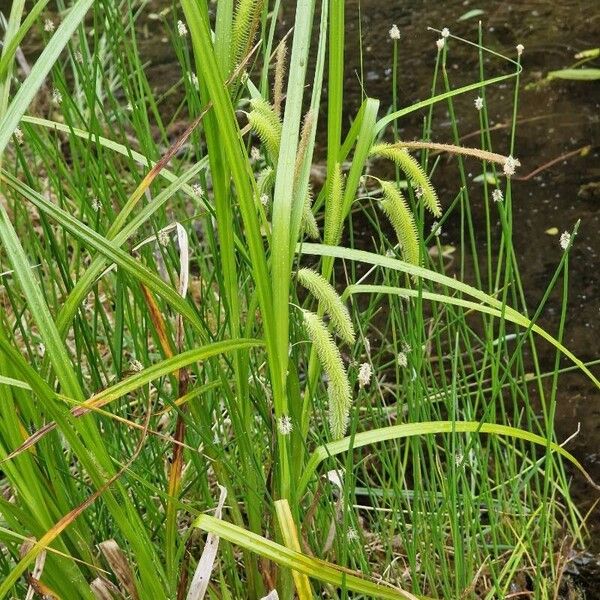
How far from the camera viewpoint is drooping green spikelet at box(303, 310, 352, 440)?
98 centimetres

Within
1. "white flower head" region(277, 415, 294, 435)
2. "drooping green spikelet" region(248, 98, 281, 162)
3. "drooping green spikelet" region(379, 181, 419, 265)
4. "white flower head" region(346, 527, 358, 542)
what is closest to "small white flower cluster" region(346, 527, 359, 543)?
"white flower head" region(346, 527, 358, 542)

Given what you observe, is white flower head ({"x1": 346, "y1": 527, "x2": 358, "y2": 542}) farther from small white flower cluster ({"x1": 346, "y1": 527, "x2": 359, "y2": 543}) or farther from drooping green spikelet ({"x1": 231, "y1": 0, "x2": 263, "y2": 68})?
drooping green spikelet ({"x1": 231, "y1": 0, "x2": 263, "y2": 68})

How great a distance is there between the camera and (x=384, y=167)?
114 inches

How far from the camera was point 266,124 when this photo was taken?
3.49ft

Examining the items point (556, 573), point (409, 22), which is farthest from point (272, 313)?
point (409, 22)

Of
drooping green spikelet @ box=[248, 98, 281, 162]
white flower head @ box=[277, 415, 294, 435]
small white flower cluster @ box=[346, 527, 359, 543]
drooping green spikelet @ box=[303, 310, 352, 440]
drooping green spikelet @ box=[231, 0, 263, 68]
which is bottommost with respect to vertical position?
small white flower cluster @ box=[346, 527, 359, 543]

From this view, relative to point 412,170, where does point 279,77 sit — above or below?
above

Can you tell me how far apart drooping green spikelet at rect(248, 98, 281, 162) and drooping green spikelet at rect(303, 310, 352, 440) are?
197 mm

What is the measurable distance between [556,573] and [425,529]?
28 centimetres

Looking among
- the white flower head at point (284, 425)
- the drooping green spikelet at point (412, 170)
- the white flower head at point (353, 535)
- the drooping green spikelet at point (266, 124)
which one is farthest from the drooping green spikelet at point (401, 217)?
the white flower head at point (353, 535)

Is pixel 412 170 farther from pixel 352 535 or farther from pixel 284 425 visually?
pixel 352 535

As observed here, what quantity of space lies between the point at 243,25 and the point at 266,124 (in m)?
0.11

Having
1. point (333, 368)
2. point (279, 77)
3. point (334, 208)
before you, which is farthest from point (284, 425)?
point (279, 77)

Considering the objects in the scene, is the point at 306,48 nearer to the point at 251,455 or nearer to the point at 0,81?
the point at 0,81
